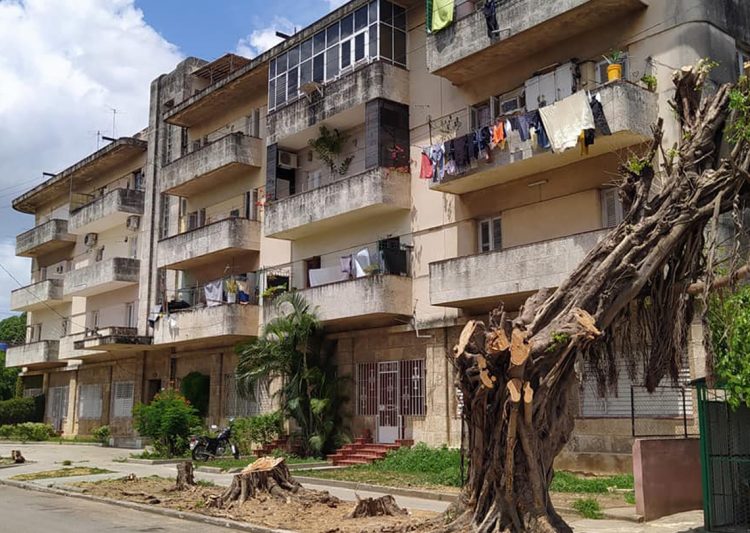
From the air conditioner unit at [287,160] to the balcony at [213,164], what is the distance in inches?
77.0

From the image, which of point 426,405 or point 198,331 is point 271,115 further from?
point 426,405

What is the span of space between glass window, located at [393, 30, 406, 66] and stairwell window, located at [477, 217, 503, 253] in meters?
6.02

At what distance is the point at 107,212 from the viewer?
37531mm

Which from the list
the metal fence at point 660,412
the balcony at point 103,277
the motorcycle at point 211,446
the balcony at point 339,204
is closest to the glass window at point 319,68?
the balcony at point 339,204

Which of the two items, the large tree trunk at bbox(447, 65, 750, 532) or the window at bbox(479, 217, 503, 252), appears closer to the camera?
the large tree trunk at bbox(447, 65, 750, 532)

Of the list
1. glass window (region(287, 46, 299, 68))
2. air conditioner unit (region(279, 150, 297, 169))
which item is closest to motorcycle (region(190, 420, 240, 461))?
air conditioner unit (region(279, 150, 297, 169))

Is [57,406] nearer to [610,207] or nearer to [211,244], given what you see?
[211,244]

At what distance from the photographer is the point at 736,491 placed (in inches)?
450

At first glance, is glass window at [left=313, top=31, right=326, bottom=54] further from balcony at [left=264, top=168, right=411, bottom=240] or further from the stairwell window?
the stairwell window

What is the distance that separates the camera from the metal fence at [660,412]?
17422 mm

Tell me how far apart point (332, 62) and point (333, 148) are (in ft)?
8.95

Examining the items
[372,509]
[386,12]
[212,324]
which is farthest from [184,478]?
[386,12]

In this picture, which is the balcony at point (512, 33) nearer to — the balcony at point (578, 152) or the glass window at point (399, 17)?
the balcony at point (578, 152)

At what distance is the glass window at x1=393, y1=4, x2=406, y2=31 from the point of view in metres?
25.0
